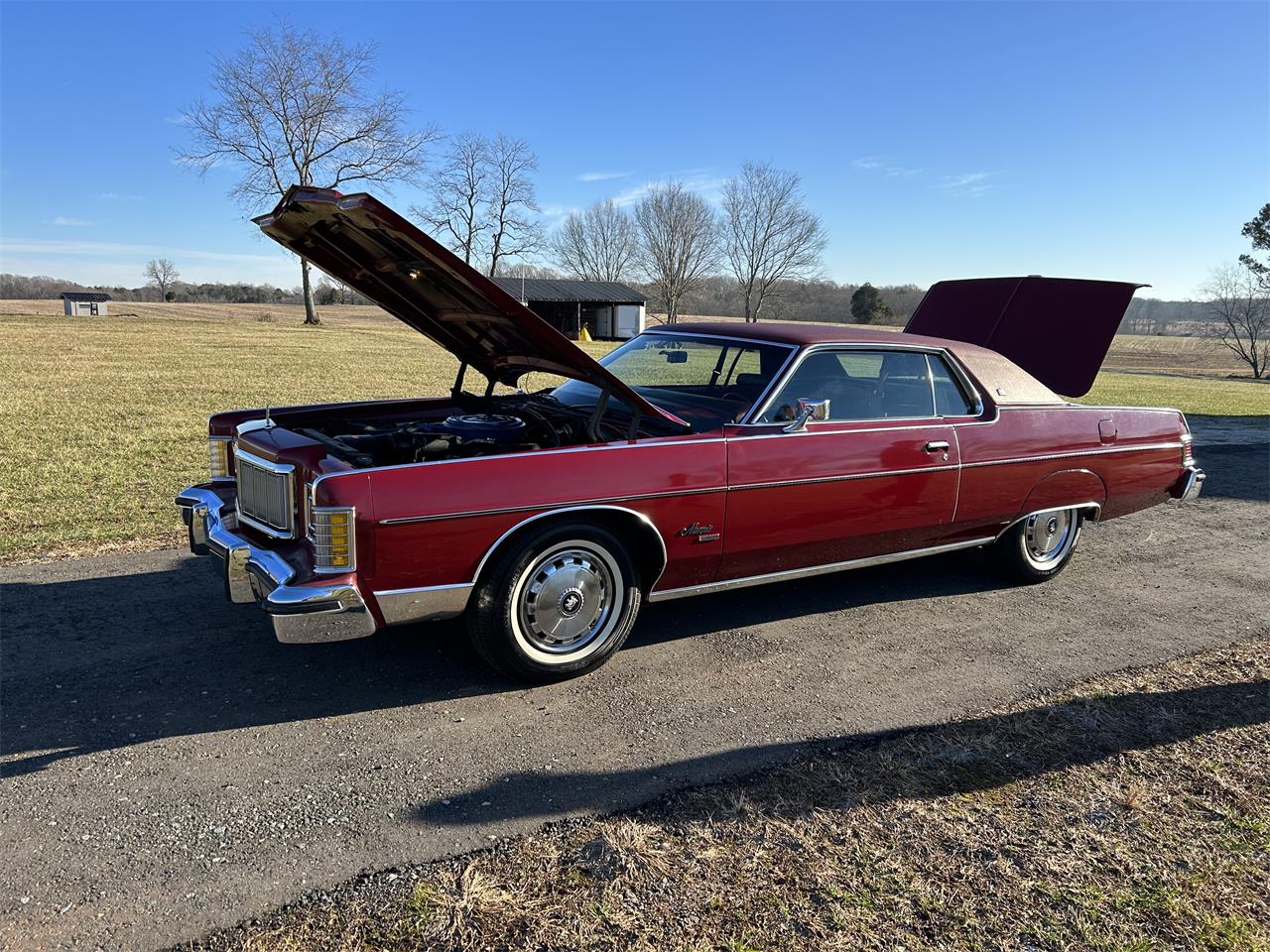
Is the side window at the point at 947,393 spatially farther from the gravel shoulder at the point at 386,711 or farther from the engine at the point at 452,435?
the engine at the point at 452,435

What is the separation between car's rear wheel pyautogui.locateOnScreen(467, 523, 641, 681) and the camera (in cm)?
353

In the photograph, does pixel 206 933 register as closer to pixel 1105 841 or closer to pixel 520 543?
pixel 520 543

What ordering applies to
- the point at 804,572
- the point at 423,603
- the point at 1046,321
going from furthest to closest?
the point at 1046,321 < the point at 804,572 < the point at 423,603

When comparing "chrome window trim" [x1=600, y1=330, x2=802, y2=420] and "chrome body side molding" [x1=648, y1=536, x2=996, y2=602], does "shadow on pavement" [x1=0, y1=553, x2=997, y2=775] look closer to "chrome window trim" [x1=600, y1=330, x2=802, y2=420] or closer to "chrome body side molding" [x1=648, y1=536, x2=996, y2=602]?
"chrome body side molding" [x1=648, y1=536, x2=996, y2=602]

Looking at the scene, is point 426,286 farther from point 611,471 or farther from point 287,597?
point 287,597

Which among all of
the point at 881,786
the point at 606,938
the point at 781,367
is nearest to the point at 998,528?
the point at 781,367

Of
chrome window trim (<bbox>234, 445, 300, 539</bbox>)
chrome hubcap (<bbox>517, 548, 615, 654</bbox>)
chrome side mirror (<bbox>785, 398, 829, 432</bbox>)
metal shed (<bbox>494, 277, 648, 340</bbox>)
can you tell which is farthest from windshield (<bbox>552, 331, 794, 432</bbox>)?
metal shed (<bbox>494, 277, 648, 340</bbox>)

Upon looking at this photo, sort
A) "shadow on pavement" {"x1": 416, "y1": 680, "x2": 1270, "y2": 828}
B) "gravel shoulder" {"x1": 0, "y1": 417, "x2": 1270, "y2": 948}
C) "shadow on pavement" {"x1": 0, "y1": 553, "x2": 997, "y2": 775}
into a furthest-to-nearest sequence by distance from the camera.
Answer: "shadow on pavement" {"x1": 0, "y1": 553, "x2": 997, "y2": 775}, "shadow on pavement" {"x1": 416, "y1": 680, "x2": 1270, "y2": 828}, "gravel shoulder" {"x1": 0, "y1": 417, "x2": 1270, "y2": 948}

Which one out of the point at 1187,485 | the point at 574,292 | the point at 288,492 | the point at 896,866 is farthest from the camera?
the point at 574,292

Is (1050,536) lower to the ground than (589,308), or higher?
lower

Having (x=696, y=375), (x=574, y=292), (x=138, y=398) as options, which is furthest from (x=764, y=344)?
(x=574, y=292)

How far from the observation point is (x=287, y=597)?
3137 millimetres

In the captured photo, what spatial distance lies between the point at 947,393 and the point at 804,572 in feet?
4.75

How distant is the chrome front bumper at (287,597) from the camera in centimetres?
313
